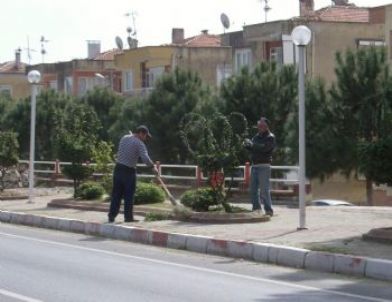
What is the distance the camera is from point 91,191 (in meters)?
21.6

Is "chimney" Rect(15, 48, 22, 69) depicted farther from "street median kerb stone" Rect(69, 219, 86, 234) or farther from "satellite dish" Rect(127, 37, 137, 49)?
"street median kerb stone" Rect(69, 219, 86, 234)

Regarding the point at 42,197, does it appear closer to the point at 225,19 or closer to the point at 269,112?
the point at 269,112

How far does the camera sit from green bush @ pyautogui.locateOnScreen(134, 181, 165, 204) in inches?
776

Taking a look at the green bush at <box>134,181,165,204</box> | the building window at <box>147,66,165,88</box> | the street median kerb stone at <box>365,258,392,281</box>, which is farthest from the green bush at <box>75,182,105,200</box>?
the building window at <box>147,66,165,88</box>

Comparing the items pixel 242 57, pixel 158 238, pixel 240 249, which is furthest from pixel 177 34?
pixel 240 249

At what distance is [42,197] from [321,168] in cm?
1148

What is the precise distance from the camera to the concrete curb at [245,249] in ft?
36.3

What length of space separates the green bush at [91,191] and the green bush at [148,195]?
1.95m

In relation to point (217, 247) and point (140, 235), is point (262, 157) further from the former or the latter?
point (217, 247)

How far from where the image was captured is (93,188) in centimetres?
2162

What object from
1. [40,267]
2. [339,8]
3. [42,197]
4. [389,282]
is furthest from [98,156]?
[339,8]

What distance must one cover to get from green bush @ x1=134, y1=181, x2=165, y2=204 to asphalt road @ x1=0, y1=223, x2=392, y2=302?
5256 mm

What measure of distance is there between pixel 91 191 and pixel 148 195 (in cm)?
240

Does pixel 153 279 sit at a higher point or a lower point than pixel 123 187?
lower
